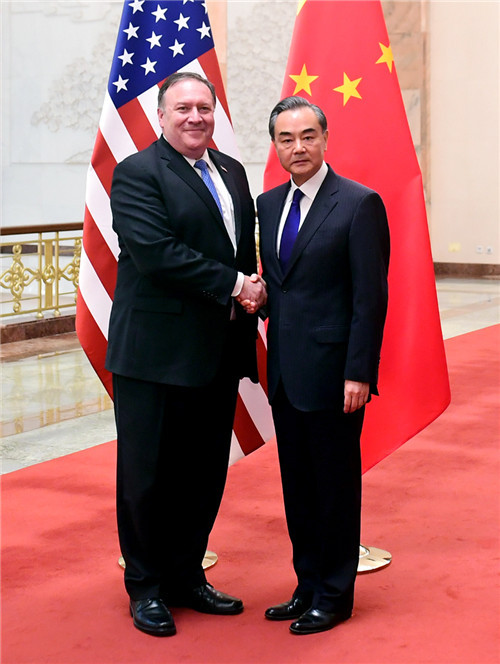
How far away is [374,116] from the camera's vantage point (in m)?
4.16

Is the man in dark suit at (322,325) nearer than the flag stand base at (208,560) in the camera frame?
Yes

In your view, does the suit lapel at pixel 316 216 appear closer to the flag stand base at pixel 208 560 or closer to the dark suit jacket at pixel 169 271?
the dark suit jacket at pixel 169 271

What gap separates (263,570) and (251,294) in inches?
50.8

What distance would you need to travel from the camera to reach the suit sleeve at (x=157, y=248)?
3.27m

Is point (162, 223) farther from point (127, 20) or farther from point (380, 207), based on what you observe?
point (127, 20)

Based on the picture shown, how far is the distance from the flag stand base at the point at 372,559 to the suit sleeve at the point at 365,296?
1.07m

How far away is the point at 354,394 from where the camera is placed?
130 inches

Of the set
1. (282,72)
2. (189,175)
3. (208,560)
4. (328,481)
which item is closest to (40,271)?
(208,560)

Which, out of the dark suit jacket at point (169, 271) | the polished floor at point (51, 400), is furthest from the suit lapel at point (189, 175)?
the polished floor at point (51, 400)

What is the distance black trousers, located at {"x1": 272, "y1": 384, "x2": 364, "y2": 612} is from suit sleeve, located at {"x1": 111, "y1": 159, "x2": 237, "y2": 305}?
46cm

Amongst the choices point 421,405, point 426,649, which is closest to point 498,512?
point 421,405

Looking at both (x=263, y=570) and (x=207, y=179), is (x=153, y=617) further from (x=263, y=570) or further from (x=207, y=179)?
(x=207, y=179)

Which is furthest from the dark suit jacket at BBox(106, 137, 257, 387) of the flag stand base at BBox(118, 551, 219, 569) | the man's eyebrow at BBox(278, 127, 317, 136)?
the flag stand base at BBox(118, 551, 219, 569)

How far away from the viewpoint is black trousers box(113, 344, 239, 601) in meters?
3.50
